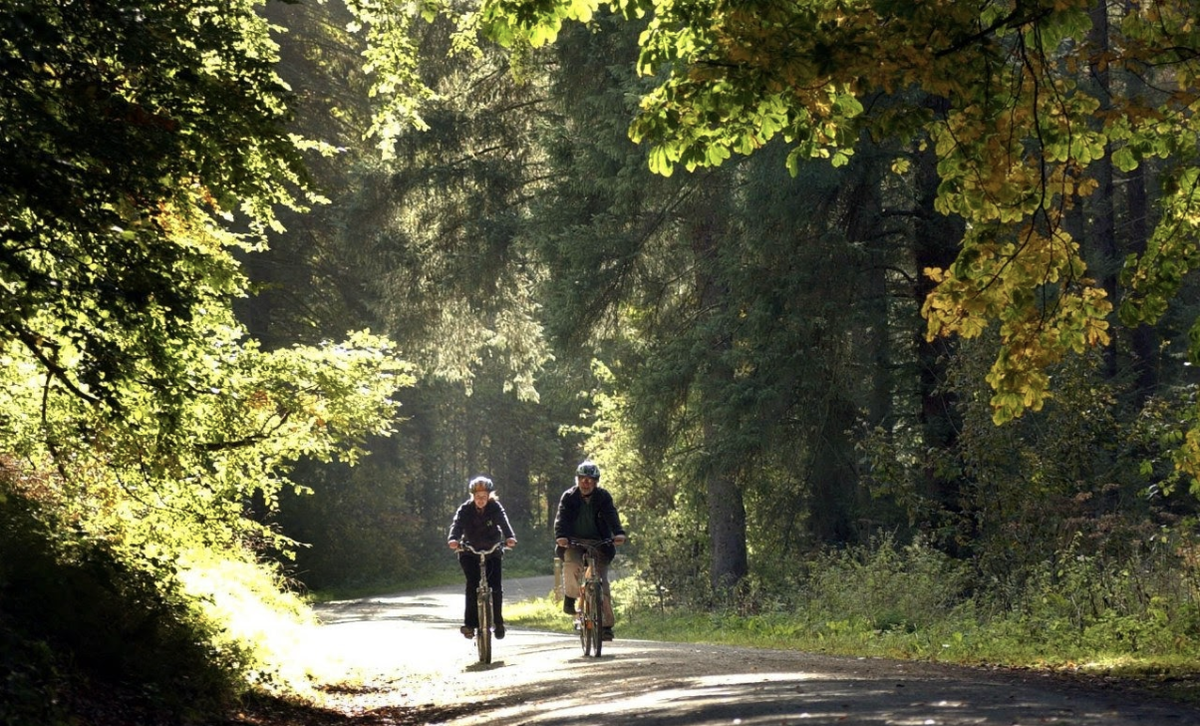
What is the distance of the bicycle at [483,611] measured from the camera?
14984 mm

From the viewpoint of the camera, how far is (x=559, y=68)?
25.8 meters

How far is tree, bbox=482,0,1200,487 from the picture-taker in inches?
336

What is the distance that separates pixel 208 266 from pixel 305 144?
2.54 m

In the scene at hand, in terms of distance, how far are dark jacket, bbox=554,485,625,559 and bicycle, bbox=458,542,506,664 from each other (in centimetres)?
85

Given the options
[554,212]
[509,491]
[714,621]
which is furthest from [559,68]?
[509,491]

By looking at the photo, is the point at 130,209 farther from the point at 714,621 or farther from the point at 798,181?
the point at 714,621

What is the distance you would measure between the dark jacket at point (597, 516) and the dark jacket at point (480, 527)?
803 mm

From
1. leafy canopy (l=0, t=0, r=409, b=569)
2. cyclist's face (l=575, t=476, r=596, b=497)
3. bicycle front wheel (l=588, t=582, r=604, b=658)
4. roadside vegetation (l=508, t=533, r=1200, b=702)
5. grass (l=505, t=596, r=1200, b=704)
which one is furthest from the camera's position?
cyclist's face (l=575, t=476, r=596, b=497)

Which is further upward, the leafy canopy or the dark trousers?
the leafy canopy

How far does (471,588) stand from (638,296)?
→ 11.5 m

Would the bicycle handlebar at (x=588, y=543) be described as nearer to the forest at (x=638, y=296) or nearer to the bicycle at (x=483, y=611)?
the bicycle at (x=483, y=611)

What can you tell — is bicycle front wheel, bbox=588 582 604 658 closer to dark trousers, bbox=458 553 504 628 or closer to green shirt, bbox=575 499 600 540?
green shirt, bbox=575 499 600 540

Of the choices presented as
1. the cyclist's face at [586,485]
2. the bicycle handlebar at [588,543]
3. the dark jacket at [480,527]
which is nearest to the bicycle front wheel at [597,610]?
the bicycle handlebar at [588,543]

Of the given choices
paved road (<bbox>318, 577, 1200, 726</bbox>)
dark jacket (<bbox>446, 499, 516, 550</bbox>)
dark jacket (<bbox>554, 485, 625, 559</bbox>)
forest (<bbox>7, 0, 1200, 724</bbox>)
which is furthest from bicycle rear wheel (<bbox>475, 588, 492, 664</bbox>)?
forest (<bbox>7, 0, 1200, 724</bbox>)
